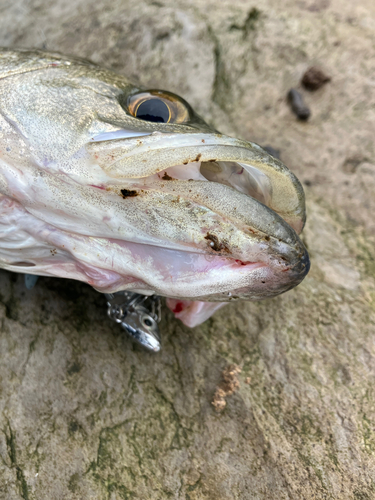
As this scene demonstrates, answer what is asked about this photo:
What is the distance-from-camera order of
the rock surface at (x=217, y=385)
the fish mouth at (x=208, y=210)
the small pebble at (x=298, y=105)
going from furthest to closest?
the small pebble at (x=298, y=105) → the rock surface at (x=217, y=385) → the fish mouth at (x=208, y=210)

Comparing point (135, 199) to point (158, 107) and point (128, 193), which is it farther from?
point (158, 107)

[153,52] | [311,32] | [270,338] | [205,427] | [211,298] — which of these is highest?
[311,32]

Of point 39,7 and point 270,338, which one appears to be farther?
point 39,7

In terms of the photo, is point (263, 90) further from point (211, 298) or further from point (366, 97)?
point (211, 298)

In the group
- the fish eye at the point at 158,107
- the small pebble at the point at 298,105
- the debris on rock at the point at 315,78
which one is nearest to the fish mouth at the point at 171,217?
the fish eye at the point at 158,107

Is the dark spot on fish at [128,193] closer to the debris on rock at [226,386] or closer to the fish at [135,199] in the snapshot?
the fish at [135,199]

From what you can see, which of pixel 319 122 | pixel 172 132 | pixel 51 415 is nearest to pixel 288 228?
pixel 172 132

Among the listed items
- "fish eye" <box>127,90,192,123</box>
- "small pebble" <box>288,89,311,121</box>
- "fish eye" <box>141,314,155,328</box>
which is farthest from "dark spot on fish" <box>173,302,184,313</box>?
"small pebble" <box>288,89,311,121</box>
